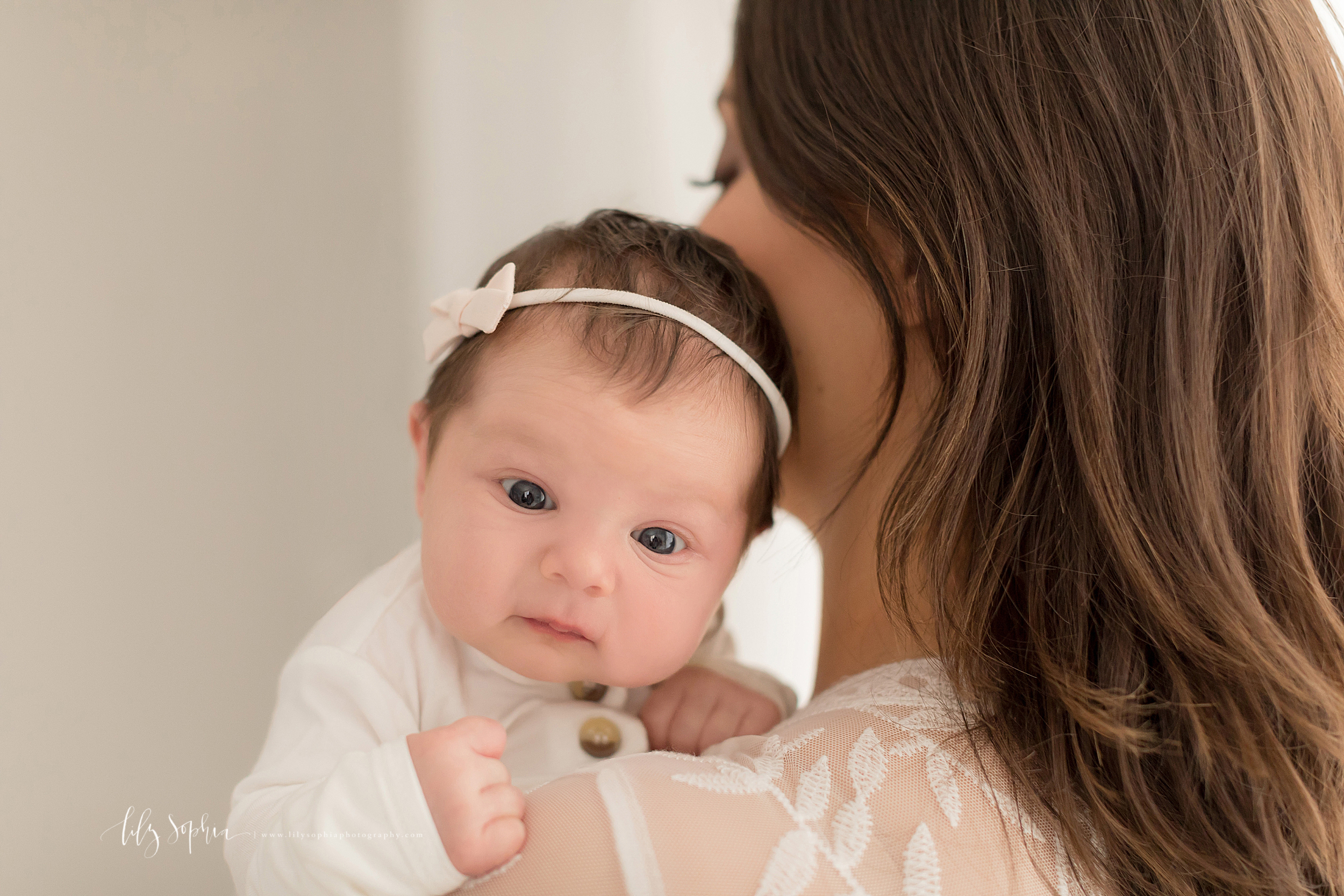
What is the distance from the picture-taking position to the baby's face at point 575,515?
937mm

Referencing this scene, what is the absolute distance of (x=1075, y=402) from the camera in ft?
2.79

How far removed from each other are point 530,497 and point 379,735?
33 cm

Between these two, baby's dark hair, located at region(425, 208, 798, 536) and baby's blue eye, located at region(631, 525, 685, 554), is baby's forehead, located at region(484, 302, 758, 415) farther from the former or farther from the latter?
baby's blue eye, located at region(631, 525, 685, 554)

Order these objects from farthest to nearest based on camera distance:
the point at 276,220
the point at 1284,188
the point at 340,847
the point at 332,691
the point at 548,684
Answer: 1. the point at 276,220
2. the point at 548,684
3. the point at 332,691
4. the point at 1284,188
5. the point at 340,847

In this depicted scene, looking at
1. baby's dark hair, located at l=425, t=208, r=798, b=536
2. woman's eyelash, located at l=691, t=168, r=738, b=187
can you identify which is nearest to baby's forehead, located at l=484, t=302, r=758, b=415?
baby's dark hair, located at l=425, t=208, r=798, b=536

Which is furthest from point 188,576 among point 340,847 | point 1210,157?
point 1210,157

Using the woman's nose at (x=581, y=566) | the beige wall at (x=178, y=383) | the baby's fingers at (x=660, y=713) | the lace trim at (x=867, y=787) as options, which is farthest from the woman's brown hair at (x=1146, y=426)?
the beige wall at (x=178, y=383)

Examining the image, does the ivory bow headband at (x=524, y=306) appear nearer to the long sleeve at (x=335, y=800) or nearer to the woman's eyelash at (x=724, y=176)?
the long sleeve at (x=335, y=800)

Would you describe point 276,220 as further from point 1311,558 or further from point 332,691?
point 1311,558

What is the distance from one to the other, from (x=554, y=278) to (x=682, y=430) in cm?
26

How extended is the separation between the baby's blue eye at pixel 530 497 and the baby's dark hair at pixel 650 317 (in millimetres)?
134

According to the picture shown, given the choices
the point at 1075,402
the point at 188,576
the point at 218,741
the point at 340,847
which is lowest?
the point at 218,741

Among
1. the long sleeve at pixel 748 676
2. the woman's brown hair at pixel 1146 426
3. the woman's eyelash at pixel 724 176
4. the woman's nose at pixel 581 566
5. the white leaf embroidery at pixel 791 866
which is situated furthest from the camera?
the woman's eyelash at pixel 724 176

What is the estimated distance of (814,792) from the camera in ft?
2.55
